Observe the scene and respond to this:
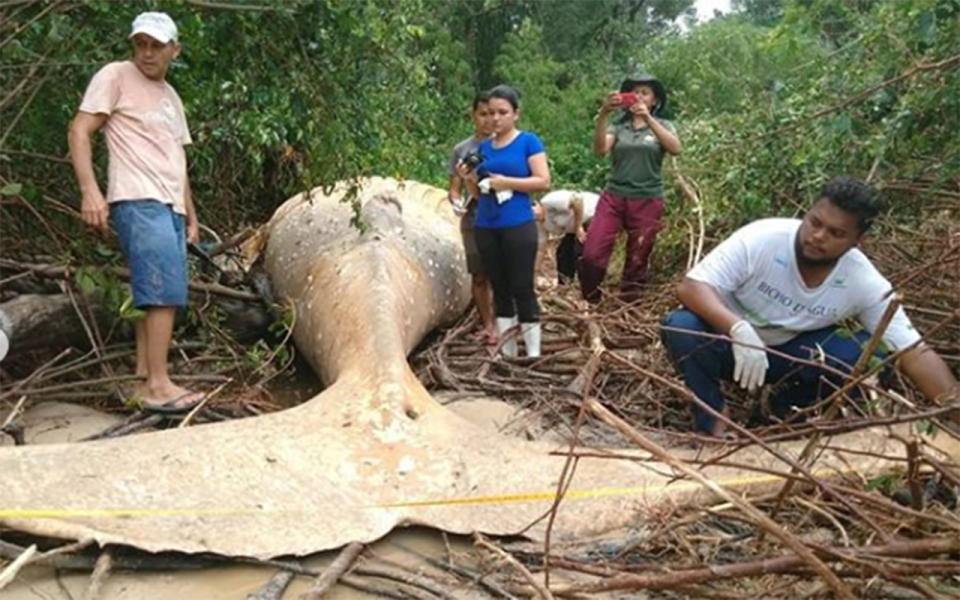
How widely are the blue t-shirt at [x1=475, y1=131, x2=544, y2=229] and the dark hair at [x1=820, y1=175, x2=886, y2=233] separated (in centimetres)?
172

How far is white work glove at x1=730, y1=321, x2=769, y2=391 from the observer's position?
3486 millimetres

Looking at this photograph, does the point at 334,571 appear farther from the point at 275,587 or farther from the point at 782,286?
the point at 782,286

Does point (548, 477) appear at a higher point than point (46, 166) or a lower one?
lower

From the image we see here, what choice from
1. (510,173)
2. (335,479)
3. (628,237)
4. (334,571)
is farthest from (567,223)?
(334,571)

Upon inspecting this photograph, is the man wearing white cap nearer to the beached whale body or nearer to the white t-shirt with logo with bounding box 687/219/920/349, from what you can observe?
the beached whale body

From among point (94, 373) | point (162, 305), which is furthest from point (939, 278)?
point (94, 373)

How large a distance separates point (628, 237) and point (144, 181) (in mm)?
2925

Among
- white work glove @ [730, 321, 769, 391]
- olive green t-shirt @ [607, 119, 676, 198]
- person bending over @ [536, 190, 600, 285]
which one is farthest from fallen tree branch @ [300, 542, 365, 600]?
person bending over @ [536, 190, 600, 285]

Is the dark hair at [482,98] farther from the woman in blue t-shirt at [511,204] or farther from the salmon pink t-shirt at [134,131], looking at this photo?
the salmon pink t-shirt at [134,131]

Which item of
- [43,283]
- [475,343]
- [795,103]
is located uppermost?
[795,103]

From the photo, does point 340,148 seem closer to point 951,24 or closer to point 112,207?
point 112,207

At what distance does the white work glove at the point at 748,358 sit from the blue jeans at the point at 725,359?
123 mm

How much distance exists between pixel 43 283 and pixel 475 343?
6.68 ft

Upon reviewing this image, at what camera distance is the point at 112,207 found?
386 cm
